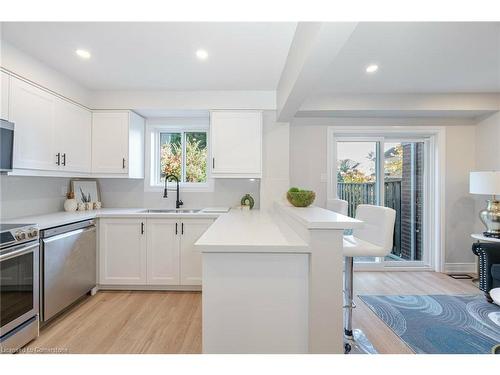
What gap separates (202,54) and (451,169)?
12.3 ft

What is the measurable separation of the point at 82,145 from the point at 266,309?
111 inches

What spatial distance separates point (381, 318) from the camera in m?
2.35

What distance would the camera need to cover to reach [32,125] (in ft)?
7.32

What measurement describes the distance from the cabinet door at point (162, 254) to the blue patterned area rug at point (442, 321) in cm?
217

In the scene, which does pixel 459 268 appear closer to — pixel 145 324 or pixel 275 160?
pixel 275 160

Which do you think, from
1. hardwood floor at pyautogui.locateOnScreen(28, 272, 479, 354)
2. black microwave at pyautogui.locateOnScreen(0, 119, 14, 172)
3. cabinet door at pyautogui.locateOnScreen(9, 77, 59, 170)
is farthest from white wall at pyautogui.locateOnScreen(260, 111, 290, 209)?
black microwave at pyautogui.locateOnScreen(0, 119, 14, 172)

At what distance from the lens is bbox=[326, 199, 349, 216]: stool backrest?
9.12 ft

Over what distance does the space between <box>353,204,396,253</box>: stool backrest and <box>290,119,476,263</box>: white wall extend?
1552 millimetres

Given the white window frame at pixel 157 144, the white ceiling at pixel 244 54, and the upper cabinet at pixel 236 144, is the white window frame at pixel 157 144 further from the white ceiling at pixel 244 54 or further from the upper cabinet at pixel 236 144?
the white ceiling at pixel 244 54

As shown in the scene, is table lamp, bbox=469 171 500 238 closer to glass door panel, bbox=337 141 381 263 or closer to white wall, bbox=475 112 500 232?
white wall, bbox=475 112 500 232

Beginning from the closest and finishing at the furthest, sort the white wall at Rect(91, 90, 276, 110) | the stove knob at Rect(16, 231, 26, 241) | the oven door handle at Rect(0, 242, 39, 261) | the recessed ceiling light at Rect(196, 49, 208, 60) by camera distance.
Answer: the oven door handle at Rect(0, 242, 39, 261), the stove knob at Rect(16, 231, 26, 241), the recessed ceiling light at Rect(196, 49, 208, 60), the white wall at Rect(91, 90, 276, 110)

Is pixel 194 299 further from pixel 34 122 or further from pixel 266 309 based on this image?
pixel 34 122

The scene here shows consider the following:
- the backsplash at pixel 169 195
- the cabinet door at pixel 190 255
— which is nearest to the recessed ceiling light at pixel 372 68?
the backsplash at pixel 169 195

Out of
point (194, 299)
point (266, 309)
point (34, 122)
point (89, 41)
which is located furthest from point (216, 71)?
point (194, 299)
